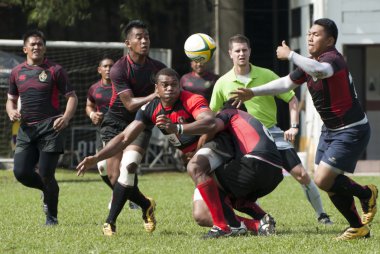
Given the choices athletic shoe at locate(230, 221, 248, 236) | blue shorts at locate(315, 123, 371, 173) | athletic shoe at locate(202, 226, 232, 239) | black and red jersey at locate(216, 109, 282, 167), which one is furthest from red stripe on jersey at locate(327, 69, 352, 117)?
athletic shoe at locate(202, 226, 232, 239)

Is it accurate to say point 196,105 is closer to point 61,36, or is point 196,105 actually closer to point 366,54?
point 366,54

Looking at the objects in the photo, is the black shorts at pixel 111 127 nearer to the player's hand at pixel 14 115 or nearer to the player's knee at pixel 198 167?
the player's hand at pixel 14 115

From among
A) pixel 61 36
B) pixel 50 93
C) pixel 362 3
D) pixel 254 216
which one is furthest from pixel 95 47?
pixel 254 216

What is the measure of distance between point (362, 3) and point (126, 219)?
12.2 metres

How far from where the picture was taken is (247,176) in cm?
934

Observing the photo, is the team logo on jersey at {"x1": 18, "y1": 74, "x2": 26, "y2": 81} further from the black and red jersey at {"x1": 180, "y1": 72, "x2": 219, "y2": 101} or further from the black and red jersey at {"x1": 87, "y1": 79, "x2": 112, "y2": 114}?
the black and red jersey at {"x1": 180, "y1": 72, "x2": 219, "y2": 101}

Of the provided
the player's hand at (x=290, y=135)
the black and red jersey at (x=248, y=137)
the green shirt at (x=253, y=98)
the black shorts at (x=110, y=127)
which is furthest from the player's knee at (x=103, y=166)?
the black and red jersey at (x=248, y=137)

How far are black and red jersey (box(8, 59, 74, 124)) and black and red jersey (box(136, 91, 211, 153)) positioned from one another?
203 centimetres

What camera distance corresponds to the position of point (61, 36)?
84.8ft

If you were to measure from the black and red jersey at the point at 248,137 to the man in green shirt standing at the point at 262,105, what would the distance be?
1.66 m

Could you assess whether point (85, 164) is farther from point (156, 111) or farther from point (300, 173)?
point (300, 173)

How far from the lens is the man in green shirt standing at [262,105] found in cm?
1123

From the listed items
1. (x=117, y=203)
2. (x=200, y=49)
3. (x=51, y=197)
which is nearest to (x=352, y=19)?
(x=200, y=49)

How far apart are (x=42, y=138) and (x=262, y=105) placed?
2.48m
